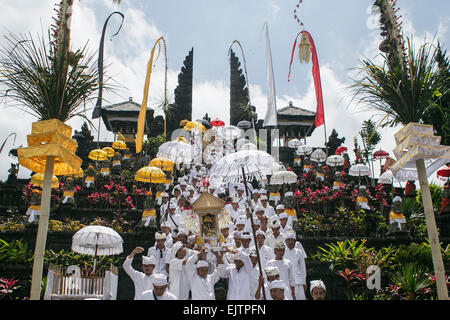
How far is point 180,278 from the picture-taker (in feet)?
22.7

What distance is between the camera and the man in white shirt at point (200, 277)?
6.07 m

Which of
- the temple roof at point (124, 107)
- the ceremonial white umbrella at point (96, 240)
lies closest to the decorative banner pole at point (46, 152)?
the ceremonial white umbrella at point (96, 240)

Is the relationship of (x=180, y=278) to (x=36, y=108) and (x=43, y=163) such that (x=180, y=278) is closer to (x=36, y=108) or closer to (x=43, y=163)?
(x=43, y=163)

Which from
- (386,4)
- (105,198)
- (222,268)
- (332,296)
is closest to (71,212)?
(105,198)

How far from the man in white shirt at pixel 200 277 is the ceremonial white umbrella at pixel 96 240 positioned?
1.73 metres

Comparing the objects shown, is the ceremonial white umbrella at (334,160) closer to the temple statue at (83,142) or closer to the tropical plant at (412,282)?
the tropical plant at (412,282)

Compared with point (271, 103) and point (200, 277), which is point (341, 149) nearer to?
point (271, 103)

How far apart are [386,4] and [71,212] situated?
36.2ft

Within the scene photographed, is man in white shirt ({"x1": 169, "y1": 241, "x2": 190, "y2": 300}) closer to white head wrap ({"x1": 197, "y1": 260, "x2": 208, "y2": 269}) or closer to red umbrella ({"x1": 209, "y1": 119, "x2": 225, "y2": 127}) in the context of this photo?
white head wrap ({"x1": 197, "y1": 260, "x2": 208, "y2": 269})

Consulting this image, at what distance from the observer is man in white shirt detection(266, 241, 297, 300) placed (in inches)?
252

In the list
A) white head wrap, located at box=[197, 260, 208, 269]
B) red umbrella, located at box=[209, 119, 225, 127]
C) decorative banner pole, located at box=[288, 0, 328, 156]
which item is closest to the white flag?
decorative banner pole, located at box=[288, 0, 328, 156]

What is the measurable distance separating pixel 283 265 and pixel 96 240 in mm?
3500

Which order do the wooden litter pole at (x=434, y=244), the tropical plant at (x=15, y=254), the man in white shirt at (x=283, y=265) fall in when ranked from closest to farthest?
the wooden litter pole at (x=434, y=244) < the man in white shirt at (x=283, y=265) < the tropical plant at (x=15, y=254)

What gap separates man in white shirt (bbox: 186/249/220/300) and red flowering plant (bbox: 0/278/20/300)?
13.5ft
